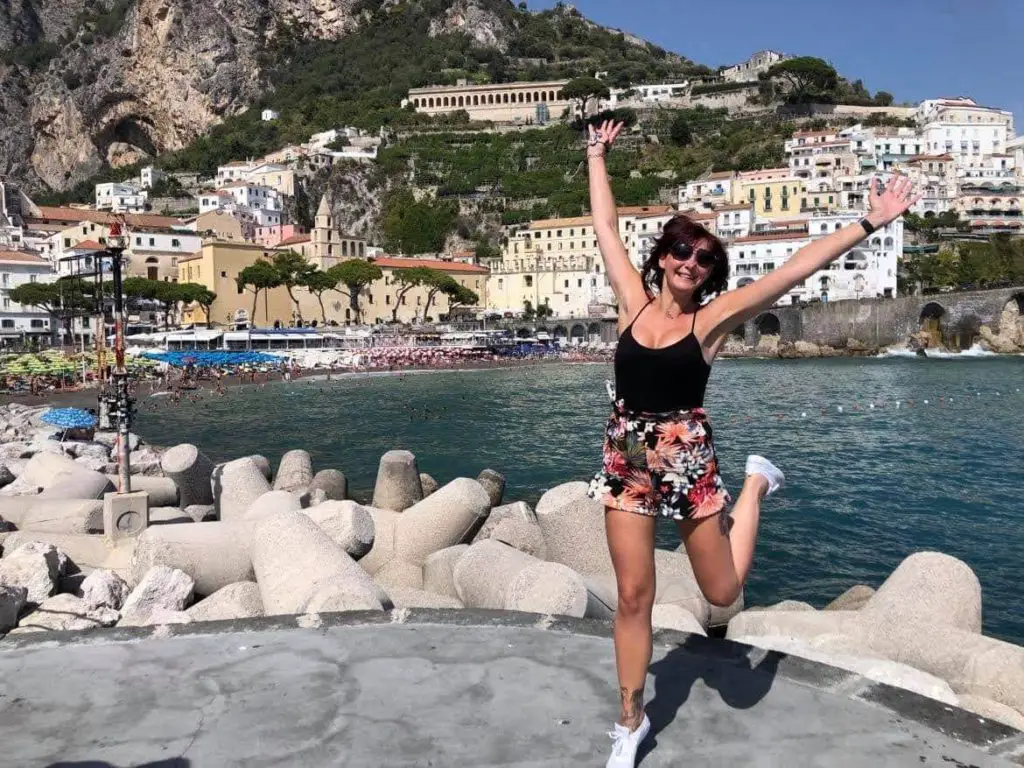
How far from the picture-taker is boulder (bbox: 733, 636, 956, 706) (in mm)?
4324

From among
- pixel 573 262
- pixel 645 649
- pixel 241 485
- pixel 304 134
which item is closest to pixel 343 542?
pixel 241 485

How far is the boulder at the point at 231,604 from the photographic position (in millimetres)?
6062

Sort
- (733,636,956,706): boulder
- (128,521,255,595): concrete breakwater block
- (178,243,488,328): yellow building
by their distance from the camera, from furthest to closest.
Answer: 1. (178,243,488,328): yellow building
2. (128,521,255,595): concrete breakwater block
3. (733,636,956,706): boulder

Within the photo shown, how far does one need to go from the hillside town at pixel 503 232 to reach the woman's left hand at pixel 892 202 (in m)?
61.7

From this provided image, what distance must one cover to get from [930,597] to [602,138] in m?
4.45

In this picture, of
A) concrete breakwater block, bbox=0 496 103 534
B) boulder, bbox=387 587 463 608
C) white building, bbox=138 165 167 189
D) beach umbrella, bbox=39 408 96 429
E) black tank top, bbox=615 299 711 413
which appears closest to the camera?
black tank top, bbox=615 299 711 413

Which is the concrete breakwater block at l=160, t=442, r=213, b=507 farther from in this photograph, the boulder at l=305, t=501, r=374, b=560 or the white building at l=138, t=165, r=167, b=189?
the white building at l=138, t=165, r=167, b=189

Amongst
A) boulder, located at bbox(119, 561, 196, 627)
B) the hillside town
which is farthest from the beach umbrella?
the hillside town

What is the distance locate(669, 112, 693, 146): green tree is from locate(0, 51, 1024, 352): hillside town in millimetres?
12152

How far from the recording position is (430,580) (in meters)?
7.41

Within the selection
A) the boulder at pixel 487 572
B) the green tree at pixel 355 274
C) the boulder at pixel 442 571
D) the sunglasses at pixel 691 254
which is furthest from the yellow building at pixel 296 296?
the sunglasses at pixel 691 254

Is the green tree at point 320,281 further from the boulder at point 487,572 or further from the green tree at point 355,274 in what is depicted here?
the boulder at point 487,572

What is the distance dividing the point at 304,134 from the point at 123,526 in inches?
4252

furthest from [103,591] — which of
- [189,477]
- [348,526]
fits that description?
[189,477]
